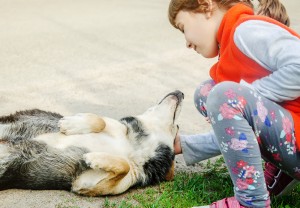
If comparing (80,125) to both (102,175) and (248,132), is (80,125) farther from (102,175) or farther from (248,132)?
(248,132)

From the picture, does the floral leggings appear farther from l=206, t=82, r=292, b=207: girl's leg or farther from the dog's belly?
the dog's belly

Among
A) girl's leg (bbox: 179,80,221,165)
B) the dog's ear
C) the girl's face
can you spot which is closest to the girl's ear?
the girl's face

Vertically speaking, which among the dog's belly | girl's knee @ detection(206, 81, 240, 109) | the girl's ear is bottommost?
the dog's belly

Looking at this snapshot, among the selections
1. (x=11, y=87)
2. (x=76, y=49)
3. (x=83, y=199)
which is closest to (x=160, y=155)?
(x=83, y=199)

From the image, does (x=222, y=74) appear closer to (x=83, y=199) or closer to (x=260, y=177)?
(x=260, y=177)

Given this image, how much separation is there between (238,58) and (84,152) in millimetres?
1123

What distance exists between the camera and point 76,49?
653cm

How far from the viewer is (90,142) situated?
3367 mm

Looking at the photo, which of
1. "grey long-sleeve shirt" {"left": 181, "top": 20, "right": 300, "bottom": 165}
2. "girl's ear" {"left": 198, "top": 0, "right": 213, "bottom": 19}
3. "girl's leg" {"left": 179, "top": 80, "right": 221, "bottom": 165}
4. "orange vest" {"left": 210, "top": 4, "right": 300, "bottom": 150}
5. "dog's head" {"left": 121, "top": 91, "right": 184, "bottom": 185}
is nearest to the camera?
"grey long-sleeve shirt" {"left": 181, "top": 20, "right": 300, "bottom": 165}

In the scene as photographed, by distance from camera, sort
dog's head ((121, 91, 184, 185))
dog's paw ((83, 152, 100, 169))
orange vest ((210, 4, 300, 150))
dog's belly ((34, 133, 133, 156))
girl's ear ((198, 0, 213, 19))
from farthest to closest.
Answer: dog's head ((121, 91, 184, 185))
dog's belly ((34, 133, 133, 156))
dog's paw ((83, 152, 100, 169))
girl's ear ((198, 0, 213, 19))
orange vest ((210, 4, 300, 150))

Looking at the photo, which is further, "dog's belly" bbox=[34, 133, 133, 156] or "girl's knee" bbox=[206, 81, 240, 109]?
"dog's belly" bbox=[34, 133, 133, 156]

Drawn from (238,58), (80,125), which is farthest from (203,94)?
(80,125)

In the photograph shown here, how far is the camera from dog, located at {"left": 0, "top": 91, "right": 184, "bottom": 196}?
126 inches

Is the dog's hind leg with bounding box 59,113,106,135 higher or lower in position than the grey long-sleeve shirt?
lower
